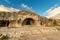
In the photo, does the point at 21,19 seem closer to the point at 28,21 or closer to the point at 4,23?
the point at 28,21

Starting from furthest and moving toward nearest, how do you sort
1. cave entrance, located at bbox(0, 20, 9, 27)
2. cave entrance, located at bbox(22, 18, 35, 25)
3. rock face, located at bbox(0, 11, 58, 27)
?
1. cave entrance, located at bbox(22, 18, 35, 25)
2. cave entrance, located at bbox(0, 20, 9, 27)
3. rock face, located at bbox(0, 11, 58, 27)

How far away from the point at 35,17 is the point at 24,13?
2210 millimetres

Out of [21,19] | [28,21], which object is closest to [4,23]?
[21,19]

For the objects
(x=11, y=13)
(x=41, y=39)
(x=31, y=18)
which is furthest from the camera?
(x=31, y=18)

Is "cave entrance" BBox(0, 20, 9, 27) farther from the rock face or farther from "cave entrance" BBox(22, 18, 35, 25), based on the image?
"cave entrance" BBox(22, 18, 35, 25)

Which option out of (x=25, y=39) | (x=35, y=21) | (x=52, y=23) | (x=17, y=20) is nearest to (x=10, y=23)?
(x=17, y=20)

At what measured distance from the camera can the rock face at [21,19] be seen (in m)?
20.5

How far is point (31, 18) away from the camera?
72.4 feet

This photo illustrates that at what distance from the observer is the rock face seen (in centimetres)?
2050

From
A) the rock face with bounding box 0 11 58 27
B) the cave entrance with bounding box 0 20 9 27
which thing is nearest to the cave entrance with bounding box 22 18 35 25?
the rock face with bounding box 0 11 58 27

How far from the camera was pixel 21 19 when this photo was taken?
69.1ft

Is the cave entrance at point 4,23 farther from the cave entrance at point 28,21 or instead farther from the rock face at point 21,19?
the cave entrance at point 28,21

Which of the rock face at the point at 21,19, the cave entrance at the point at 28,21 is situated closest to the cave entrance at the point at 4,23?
the rock face at the point at 21,19

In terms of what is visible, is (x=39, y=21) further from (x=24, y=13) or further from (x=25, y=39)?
(x=25, y=39)
